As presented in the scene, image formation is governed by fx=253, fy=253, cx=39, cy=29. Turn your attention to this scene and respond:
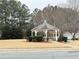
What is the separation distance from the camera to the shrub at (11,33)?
6731cm

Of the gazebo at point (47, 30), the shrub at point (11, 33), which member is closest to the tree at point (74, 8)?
the gazebo at point (47, 30)

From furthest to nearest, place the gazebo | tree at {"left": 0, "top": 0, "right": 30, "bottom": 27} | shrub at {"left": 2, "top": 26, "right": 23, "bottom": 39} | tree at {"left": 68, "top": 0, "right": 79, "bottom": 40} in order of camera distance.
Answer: tree at {"left": 0, "top": 0, "right": 30, "bottom": 27} → shrub at {"left": 2, "top": 26, "right": 23, "bottom": 39} → tree at {"left": 68, "top": 0, "right": 79, "bottom": 40} → the gazebo

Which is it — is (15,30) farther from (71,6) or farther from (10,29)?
(71,6)

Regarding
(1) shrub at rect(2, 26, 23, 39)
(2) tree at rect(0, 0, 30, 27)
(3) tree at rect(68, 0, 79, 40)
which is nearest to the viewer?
(3) tree at rect(68, 0, 79, 40)

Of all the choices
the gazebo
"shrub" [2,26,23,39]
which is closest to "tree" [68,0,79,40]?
the gazebo

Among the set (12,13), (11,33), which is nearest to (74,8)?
(11,33)

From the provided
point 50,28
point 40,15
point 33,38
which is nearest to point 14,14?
point 40,15

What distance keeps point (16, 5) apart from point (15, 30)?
1080 centimetres

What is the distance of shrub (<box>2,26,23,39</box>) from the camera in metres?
67.3

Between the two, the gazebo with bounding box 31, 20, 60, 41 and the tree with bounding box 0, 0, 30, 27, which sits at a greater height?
the tree with bounding box 0, 0, 30, 27

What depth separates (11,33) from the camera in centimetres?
6725

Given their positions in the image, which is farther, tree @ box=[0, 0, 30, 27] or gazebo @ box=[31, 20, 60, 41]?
tree @ box=[0, 0, 30, 27]

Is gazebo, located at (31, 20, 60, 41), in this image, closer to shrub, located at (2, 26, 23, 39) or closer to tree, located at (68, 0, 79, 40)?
tree, located at (68, 0, 79, 40)

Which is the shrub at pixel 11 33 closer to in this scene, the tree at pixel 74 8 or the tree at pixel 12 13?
the tree at pixel 12 13
